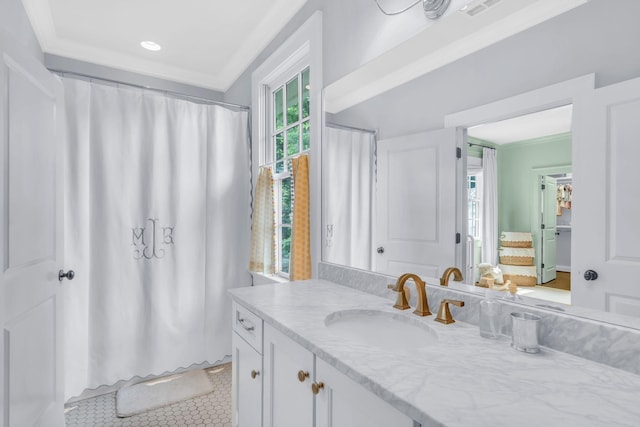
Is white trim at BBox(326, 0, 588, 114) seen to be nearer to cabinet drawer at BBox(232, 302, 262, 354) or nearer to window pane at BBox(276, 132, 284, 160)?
window pane at BBox(276, 132, 284, 160)

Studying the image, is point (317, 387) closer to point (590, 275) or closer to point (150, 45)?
point (590, 275)

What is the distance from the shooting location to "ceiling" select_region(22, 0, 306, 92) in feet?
6.83

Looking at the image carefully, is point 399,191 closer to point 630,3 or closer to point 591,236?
point 591,236

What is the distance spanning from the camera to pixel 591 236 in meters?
0.78

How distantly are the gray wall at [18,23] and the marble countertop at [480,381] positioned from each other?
1.98 m

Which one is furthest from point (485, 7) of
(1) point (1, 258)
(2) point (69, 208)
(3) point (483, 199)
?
(2) point (69, 208)

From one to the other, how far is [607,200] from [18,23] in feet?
9.50

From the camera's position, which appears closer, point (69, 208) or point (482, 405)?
point (482, 405)

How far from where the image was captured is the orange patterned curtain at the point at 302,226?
6.23 ft

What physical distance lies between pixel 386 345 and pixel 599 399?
0.58 metres

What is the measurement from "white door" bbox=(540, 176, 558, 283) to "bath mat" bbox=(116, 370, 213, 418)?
2.13 meters

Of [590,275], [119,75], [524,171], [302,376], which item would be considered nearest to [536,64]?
[524,171]

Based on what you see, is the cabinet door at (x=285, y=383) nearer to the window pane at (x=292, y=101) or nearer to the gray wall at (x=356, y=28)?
the gray wall at (x=356, y=28)

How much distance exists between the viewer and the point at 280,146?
245cm
